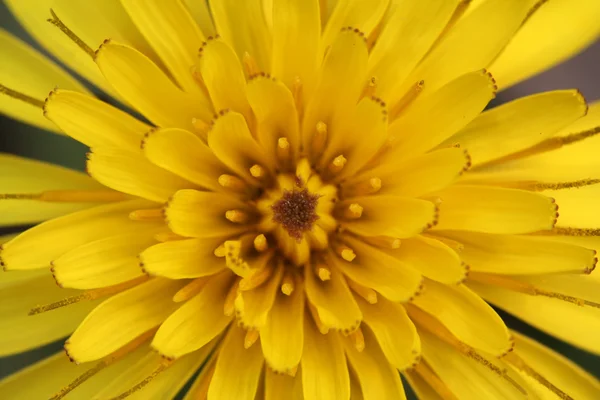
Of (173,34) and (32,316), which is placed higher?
(173,34)

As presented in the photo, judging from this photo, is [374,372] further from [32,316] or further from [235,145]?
[32,316]

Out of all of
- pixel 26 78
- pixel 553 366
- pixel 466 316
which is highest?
pixel 26 78

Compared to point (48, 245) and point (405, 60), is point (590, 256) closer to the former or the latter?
point (405, 60)

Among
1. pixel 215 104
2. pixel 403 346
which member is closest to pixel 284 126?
pixel 215 104

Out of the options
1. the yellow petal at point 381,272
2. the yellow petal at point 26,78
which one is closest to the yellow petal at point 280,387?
the yellow petal at point 381,272

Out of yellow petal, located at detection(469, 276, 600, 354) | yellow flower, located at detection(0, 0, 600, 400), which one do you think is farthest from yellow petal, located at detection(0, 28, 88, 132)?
yellow petal, located at detection(469, 276, 600, 354)

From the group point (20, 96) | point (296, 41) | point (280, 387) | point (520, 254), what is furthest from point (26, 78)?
point (520, 254)
